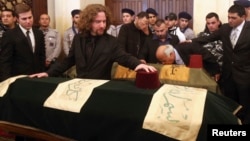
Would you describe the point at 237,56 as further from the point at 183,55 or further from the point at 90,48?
the point at 90,48

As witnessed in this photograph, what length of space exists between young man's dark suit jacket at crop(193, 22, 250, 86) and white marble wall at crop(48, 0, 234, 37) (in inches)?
43.1

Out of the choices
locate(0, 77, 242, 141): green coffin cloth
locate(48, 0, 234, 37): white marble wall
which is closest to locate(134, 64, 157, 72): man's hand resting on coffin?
locate(0, 77, 242, 141): green coffin cloth

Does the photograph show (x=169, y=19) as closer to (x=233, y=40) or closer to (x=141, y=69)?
(x=233, y=40)

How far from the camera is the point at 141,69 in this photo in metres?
2.10

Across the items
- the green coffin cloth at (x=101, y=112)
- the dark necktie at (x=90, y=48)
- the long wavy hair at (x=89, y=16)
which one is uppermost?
the long wavy hair at (x=89, y=16)

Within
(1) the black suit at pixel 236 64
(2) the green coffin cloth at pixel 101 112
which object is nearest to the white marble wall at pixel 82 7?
(1) the black suit at pixel 236 64

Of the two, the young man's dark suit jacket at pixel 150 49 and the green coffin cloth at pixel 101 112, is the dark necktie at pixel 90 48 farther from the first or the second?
the young man's dark suit jacket at pixel 150 49

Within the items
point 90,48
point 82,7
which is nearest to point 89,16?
point 90,48

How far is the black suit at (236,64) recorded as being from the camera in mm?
3721

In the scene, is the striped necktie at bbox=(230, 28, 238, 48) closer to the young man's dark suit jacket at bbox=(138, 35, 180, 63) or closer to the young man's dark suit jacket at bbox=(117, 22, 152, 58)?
the young man's dark suit jacket at bbox=(138, 35, 180, 63)

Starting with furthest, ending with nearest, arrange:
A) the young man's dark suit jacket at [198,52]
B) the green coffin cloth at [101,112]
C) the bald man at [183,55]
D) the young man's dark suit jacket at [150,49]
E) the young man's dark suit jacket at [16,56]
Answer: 1. the young man's dark suit jacket at [150,49]
2. the young man's dark suit jacket at [198,52]
3. the bald man at [183,55]
4. the young man's dark suit jacket at [16,56]
5. the green coffin cloth at [101,112]

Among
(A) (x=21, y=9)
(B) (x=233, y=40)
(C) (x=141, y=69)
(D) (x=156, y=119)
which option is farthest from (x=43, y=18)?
(D) (x=156, y=119)

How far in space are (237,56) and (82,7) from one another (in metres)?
2.94

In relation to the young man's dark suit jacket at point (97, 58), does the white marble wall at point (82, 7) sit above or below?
above
